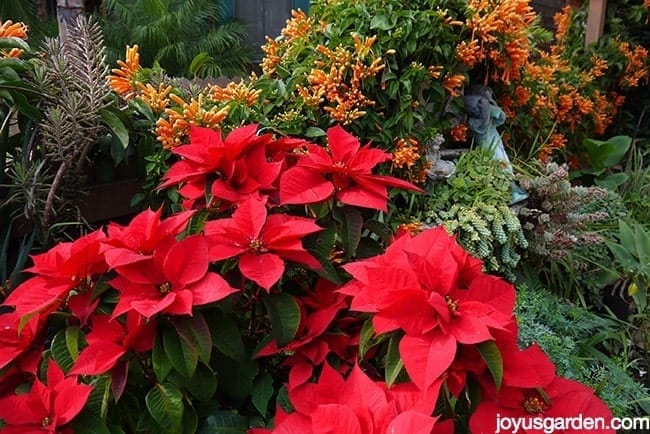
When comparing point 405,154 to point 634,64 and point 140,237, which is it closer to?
point 140,237

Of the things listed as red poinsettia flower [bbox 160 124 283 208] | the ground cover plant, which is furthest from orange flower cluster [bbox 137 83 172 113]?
red poinsettia flower [bbox 160 124 283 208]

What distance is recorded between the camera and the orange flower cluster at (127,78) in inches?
86.4

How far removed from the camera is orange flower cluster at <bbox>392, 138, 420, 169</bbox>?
2.36 meters

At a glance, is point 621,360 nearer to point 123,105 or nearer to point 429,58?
point 429,58

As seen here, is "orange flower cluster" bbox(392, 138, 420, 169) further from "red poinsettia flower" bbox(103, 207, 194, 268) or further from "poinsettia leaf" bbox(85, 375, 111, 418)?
"poinsettia leaf" bbox(85, 375, 111, 418)

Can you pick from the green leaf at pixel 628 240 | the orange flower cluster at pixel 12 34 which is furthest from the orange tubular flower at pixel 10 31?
the green leaf at pixel 628 240

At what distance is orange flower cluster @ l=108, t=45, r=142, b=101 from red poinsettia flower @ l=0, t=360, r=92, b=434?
45.9 inches

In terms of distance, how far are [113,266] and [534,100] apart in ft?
8.41

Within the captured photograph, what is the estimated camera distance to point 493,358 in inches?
43.4

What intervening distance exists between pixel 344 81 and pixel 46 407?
155 centimetres

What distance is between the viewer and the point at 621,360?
2.36 metres

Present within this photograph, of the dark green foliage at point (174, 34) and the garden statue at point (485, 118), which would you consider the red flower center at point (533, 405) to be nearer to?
the garden statue at point (485, 118)

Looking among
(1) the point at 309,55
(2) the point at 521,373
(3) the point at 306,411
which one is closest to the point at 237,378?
(3) the point at 306,411

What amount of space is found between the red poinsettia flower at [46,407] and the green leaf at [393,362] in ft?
1.74
